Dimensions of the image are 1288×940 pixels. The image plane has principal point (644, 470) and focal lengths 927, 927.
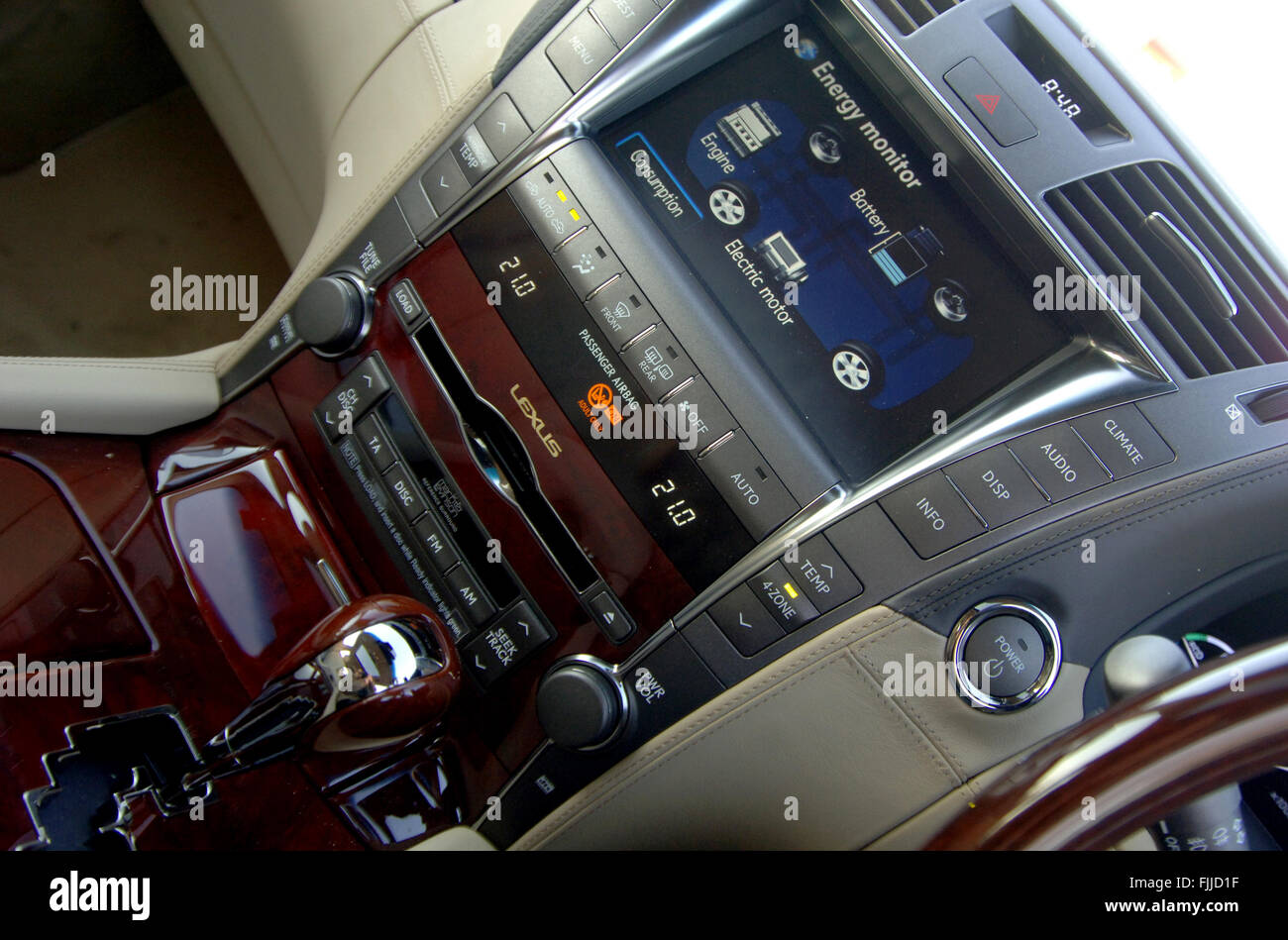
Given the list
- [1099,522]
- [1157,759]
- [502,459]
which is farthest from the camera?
[502,459]

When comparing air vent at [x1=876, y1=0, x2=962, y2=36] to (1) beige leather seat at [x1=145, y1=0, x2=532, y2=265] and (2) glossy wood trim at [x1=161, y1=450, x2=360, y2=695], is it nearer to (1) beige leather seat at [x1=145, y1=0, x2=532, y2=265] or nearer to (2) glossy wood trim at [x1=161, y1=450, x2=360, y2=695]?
(1) beige leather seat at [x1=145, y1=0, x2=532, y2=265]

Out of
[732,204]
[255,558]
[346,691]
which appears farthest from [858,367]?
[255,558]

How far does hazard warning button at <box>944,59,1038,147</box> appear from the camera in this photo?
933 mm

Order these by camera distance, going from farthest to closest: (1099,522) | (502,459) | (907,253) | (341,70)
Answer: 1. (341,70)
2. (502,459)
3. (907,253)
4. (1099,522)

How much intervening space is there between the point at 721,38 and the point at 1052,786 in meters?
0.86

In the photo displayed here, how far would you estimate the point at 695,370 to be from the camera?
3.25 ft

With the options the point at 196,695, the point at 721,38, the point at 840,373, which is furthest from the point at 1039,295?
the point at 196,695

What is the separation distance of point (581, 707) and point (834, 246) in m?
0.57

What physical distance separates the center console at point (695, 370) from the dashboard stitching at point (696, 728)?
0.07 feet

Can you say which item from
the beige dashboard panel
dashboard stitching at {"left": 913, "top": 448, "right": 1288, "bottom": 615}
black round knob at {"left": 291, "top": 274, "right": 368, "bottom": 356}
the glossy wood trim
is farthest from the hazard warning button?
the glossy wood trim

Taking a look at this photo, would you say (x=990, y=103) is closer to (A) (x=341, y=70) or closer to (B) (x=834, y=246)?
(B) (x=834, y=246)

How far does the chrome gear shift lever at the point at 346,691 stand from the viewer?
3.05 feet
